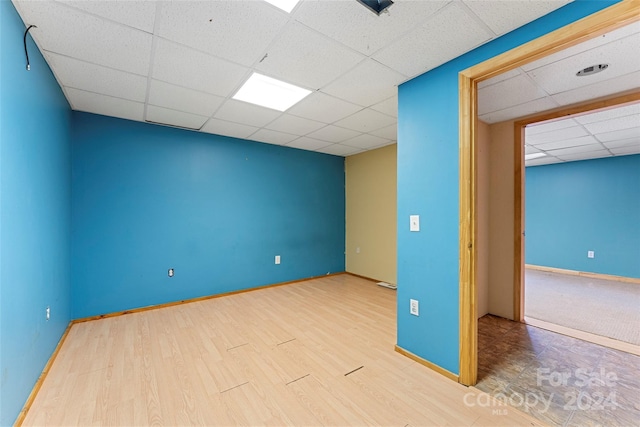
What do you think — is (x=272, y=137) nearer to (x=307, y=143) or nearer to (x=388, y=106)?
(x=307, y=143)

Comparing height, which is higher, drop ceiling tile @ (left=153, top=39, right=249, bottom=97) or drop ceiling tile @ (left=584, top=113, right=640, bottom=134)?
drop ceiling tile @ (left=153, top=39, right=249, bottom=97)

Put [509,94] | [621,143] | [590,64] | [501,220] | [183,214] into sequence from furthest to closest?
1. [621,143]
2. [183,214]
3. [501,220]
4. [509,94]
5. [590,64]

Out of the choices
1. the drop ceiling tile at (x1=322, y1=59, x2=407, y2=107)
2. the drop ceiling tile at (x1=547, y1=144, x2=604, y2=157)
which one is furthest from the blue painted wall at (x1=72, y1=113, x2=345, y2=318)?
the drop ceiling tile at (x1=547, y1=144, x2=604, y2=157)

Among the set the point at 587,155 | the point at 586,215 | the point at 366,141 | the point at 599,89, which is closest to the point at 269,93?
the point at 366,141

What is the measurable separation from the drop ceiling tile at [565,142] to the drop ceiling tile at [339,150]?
278 cm

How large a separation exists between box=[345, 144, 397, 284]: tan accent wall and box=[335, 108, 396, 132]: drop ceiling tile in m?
1.02

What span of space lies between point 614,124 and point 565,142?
0.79 metres

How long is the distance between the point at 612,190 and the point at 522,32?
575 centimetres

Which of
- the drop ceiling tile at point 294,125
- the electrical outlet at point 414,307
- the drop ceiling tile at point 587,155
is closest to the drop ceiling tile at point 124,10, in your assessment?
the drop ceiling tile at point 294,125

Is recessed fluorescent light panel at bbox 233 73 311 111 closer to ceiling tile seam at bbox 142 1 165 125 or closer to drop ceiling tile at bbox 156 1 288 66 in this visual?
drop ceiling tile at bbox 156 1 288 66

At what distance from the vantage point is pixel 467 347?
1806 millimetres

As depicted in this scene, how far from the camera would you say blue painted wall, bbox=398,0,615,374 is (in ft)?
6.15

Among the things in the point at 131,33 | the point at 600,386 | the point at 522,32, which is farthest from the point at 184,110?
the point at 600,386

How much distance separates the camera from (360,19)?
1.52 metres
